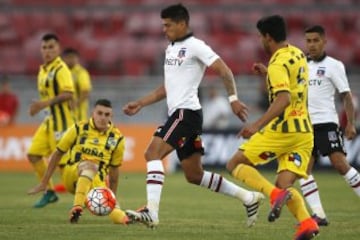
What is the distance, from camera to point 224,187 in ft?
38.2

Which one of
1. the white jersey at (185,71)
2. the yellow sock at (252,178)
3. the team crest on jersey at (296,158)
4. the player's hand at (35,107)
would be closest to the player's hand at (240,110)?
the yellow sock at (252,178)

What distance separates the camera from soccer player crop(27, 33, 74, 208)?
1510 centimetres

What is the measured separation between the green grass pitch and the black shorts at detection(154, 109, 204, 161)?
979mm

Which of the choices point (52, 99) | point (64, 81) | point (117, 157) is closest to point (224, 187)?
point (117, 157)

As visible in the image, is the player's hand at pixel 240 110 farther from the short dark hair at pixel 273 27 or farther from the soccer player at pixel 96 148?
the soccer player at pixel 96 148

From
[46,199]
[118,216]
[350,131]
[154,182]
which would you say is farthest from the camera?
[46,199]

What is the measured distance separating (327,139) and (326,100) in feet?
1.67

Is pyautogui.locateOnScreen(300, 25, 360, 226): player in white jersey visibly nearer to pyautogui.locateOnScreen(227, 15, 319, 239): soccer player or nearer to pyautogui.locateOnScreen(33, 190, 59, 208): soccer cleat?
pyautogui.locateOnScreen(227, 15, 319, 239): soccer player

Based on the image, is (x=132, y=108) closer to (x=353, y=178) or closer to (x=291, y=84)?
(x=291, y=84)

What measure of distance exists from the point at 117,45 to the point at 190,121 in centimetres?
1946

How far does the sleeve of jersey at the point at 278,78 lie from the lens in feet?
31.2

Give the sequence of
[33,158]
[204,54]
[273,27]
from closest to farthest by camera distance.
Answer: [273,27], [204,54], [33,158]

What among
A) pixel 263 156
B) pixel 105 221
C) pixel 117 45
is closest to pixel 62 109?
pixel 105 221

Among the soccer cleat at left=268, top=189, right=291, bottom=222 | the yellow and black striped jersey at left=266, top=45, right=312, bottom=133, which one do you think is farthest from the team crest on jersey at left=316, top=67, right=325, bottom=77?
the soccer cleat at left=268, top=189, right=291, bottom=222
